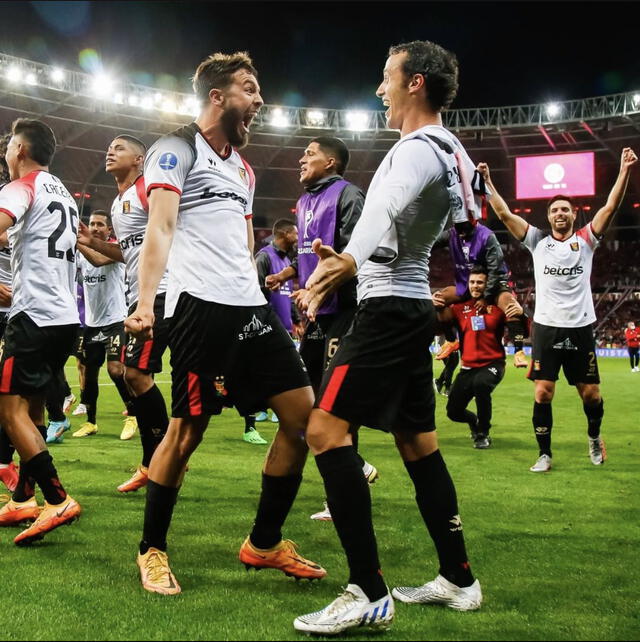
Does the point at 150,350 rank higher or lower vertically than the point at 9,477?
higher

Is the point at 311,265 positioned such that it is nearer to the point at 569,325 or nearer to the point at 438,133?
the point at 438,133

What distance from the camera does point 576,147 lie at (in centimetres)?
4059

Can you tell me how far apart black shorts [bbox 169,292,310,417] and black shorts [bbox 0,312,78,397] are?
1.29m

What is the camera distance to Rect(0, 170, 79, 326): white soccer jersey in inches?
155

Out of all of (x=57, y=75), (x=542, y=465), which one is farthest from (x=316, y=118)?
(x=542, y=465)

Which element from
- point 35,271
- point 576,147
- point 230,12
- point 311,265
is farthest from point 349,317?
point 576,147

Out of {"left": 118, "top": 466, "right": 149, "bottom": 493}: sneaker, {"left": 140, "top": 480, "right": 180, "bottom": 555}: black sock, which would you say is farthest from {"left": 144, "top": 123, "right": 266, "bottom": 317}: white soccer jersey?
{"left": 118, "top": 466, "right": 149, "bottom": 493}: sneaker

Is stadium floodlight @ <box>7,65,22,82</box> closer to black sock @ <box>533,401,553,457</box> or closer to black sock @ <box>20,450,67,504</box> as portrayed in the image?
black sock @ <box>533,401,553,457</box>

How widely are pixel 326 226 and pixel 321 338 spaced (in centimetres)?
85

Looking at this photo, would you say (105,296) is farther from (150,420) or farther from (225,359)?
(225,359)

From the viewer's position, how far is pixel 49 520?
359 centimetres

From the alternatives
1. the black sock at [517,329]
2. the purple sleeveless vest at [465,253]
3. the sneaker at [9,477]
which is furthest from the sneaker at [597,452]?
the sneaker at [9,477]

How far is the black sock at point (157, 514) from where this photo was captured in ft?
9.87

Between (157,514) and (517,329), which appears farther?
(517,329)
